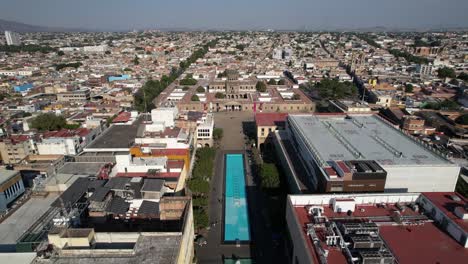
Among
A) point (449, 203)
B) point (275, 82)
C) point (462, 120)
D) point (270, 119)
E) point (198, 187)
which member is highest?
point (449, 203)

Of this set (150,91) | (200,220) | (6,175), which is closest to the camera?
(200,220)

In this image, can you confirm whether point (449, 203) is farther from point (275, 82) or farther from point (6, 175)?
point (275, 82)

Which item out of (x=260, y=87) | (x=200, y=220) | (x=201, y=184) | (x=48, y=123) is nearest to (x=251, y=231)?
(x=200, y=220)

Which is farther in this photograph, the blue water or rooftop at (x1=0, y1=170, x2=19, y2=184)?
rooftop at (x1=0, y1=170, x2=19, y2=184)

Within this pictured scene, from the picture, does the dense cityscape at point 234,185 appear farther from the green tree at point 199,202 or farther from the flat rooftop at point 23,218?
the green tree at point 199,202

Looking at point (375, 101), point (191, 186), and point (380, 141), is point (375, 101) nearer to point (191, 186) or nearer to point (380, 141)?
point (380, 141)

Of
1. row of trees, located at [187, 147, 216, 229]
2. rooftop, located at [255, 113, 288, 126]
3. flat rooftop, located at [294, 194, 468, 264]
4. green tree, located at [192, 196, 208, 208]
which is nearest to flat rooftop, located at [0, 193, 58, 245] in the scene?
green tree, located at [192, 196, 208, 208]

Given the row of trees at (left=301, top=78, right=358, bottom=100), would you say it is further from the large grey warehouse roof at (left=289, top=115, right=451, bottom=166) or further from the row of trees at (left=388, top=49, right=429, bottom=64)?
the row of trees at (left=388, top=49, right=429, bottom=64)
